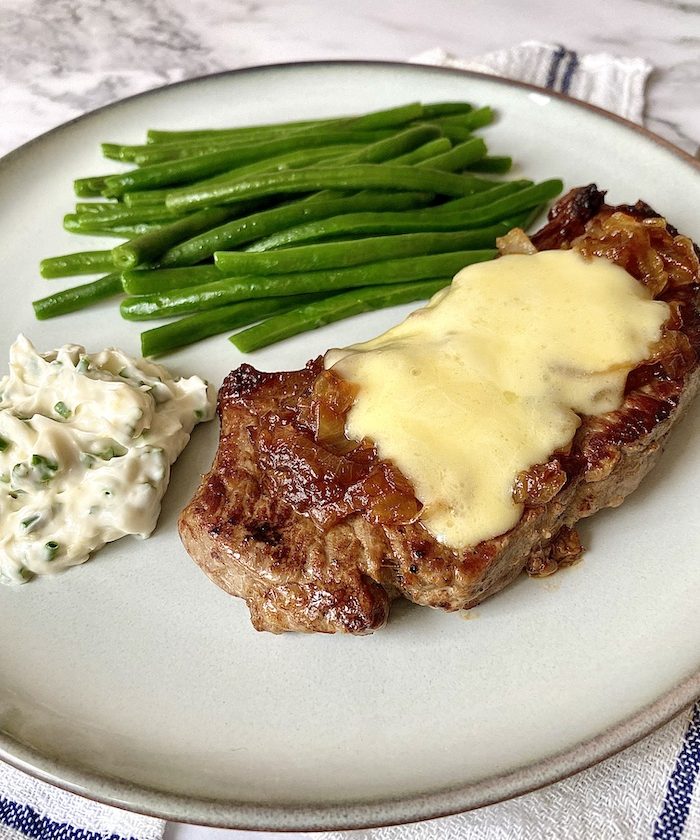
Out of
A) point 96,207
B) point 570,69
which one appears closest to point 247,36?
point 570,69

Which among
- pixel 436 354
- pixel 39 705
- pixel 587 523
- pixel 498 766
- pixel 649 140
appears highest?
pixel 649 140

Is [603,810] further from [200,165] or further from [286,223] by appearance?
[200,165]

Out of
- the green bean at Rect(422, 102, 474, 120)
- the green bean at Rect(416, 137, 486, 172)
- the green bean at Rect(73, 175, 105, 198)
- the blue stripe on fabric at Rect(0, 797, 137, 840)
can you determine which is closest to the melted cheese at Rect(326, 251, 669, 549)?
the green bean at Rect(416, 137, 486, 172)

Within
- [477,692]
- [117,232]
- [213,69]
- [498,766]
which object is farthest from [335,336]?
[213,69]

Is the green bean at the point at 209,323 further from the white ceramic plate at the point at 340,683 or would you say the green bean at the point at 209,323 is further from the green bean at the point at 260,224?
the white ceramic plate at the point at 340,683

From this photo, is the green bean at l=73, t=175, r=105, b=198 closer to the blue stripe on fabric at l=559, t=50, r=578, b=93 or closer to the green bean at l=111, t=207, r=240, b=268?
the green bean at l=111, t=207, r=240, b=268

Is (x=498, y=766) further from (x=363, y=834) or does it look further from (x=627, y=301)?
(x=627, y=301)
